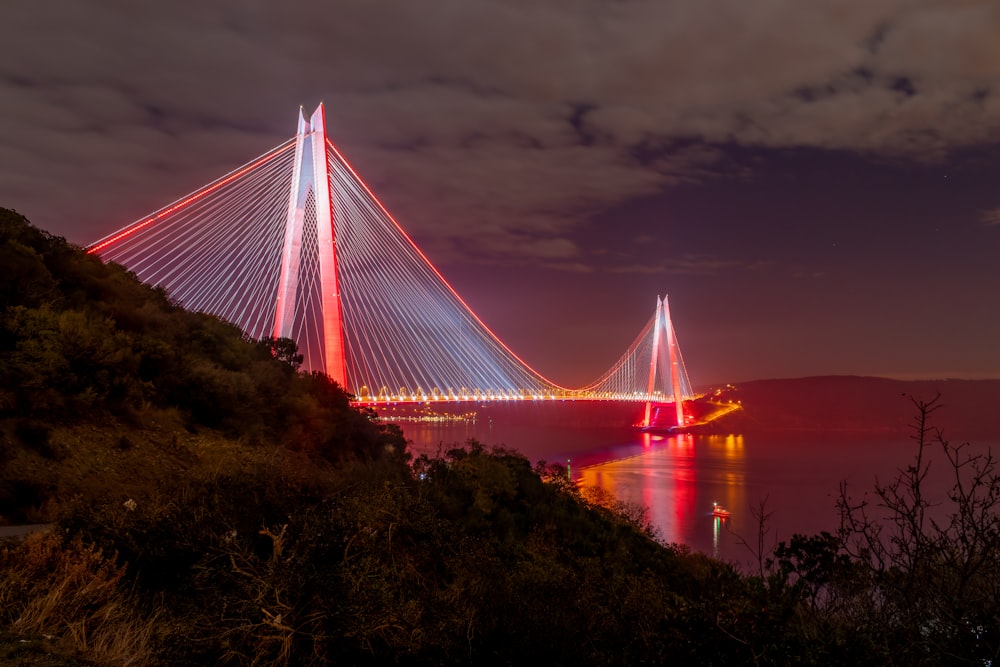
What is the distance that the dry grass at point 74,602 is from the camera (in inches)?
109

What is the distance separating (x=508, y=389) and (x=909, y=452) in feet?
114

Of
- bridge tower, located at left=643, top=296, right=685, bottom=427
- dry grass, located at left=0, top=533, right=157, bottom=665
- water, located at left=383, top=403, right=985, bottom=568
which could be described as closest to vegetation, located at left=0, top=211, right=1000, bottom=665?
dry grass, located at left=0, top=533, right=157, bottom=665

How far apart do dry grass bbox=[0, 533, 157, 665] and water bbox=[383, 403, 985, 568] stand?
25.0ft

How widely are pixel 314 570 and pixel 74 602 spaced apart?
1.09m

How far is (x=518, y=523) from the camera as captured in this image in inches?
375

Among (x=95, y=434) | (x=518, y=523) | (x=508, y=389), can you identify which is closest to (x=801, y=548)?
(x=518, y=523)

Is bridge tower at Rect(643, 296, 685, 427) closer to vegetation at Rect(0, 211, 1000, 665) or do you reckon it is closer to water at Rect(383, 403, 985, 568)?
water at Rect(383, 403, 985, 568)

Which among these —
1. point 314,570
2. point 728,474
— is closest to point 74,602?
point 314,570

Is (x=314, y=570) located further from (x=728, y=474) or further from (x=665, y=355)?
(x=665, y=355)

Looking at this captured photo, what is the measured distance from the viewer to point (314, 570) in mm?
3373

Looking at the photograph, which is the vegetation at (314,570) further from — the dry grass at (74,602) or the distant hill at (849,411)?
the distant hill at (849,411)

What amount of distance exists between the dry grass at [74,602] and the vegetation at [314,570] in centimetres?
1

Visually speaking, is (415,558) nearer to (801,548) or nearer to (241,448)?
(241,448)

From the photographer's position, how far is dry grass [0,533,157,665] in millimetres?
2773
